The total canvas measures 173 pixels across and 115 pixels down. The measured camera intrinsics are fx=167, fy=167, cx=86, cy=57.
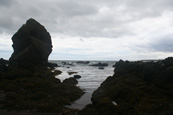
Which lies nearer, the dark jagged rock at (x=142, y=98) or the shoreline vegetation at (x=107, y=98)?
the dark jagged rock at (x=142, y=98)

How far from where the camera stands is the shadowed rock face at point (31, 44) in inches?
2334

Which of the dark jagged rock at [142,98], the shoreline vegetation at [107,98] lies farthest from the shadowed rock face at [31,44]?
the dark jagged rock at [142,98]

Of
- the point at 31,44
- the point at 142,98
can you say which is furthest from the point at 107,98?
the point at 31,44

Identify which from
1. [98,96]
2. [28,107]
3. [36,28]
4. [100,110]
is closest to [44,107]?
[28,107]

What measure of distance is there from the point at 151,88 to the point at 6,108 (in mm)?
17823

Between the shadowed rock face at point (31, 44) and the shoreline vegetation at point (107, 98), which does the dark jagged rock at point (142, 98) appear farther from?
the shadowed rock face at point (31, 44)

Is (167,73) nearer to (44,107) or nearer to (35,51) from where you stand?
(44,107)

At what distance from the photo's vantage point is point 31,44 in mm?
62156

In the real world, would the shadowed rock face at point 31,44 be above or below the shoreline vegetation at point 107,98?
above

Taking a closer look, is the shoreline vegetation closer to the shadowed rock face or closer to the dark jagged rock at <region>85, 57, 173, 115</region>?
the dark jagged rock at <region>85, 57, 173, 115</region>

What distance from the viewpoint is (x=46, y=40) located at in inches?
2980

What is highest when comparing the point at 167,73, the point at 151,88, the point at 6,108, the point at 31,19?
the point at 31,19

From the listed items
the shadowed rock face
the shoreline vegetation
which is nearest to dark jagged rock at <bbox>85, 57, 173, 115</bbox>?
the shoreline vegetation

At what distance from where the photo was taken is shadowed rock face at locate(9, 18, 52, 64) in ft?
194
